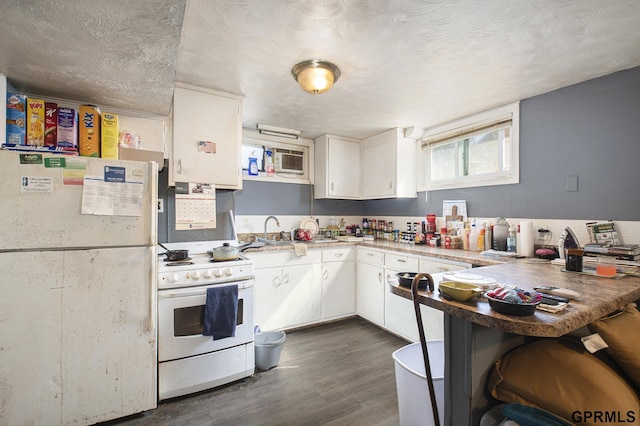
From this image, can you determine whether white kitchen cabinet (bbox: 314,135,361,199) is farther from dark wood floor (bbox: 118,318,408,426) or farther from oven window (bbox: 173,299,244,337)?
oven window (bbox: 173,299,244,337)

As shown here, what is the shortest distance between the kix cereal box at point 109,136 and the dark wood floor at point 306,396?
5.52 ft

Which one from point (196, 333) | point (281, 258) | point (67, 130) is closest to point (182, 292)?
point (196, 333)

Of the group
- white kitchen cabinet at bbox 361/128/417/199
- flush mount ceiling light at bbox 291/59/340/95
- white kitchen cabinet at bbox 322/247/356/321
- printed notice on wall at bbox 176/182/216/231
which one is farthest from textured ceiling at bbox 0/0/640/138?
white kitchen cabinet at bbox 322/247/356/321

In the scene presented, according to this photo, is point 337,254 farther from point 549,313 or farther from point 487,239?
point 549,313

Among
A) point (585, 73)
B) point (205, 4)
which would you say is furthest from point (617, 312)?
point (205, 4)

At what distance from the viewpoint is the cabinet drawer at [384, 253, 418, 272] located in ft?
8.52

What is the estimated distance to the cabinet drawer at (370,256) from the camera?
298 centimetres

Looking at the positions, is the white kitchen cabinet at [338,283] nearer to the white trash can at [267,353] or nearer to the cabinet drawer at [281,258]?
the cabinet drawer at [281,258]

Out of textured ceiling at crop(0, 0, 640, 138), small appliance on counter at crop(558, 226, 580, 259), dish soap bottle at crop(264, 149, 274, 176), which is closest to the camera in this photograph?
textured ceiling at crop(0, 0, 640, 138)

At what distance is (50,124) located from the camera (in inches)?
66.7

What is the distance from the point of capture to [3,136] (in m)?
1.58

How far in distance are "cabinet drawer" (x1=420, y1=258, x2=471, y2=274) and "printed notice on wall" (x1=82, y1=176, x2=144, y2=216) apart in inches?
88.6

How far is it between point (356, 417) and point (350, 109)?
2486 mm

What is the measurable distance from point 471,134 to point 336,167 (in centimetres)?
156
